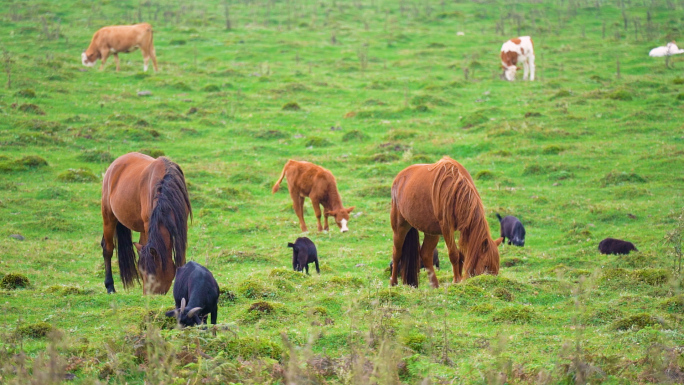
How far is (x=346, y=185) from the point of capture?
790 inches

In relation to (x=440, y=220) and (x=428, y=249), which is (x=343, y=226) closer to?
(x=428, y=249)

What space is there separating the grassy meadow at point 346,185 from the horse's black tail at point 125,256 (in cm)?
74

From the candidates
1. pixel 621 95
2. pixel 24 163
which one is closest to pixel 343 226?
pixel 24 163

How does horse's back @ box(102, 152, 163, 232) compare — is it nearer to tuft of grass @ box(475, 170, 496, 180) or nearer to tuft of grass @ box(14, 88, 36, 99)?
tuft of grass @ box(475, 170, 496, 180)

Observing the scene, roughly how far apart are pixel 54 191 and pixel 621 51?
30685mm

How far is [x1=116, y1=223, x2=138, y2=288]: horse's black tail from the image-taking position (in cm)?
1155

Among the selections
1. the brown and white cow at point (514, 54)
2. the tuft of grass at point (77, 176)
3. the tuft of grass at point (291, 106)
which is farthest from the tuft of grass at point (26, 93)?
the brown and white cow at point (514, 54)

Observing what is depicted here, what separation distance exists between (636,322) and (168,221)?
6.14m

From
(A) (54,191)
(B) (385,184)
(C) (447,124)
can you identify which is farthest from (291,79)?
(A) (54,191)

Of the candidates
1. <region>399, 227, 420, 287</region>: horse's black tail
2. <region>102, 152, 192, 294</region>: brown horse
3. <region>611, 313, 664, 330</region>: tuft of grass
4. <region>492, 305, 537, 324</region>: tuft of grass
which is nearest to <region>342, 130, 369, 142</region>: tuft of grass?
<region>102, 152, 192, 294</region>: brown horse

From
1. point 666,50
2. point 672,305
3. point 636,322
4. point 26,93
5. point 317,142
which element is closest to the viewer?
point 636,322

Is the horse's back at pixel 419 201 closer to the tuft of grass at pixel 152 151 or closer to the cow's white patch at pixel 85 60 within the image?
the tuft of grass at pixel 152 151

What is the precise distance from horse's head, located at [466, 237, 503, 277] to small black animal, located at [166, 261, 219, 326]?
13.7 ft

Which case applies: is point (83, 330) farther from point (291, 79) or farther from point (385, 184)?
point (291, 79)
